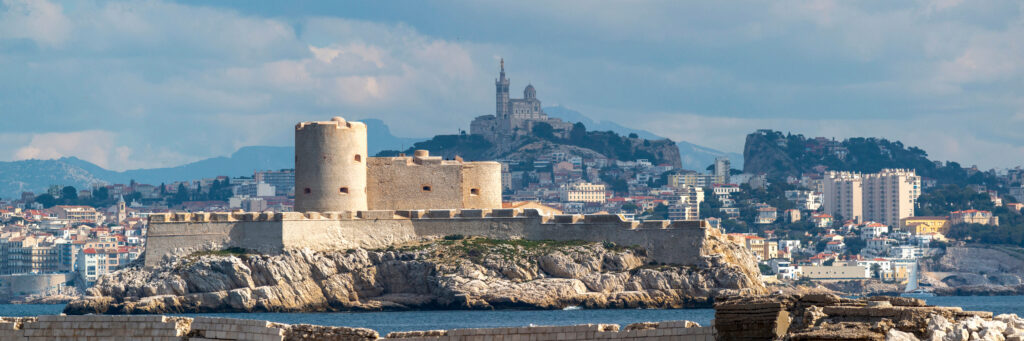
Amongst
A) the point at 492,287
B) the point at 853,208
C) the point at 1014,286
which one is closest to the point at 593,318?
the point at 492,287

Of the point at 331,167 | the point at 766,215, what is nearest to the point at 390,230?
the point at 331,167

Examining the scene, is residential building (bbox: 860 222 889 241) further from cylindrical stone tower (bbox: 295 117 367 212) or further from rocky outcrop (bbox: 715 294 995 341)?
rocky outcrop (bbox: 715 294 995 341)

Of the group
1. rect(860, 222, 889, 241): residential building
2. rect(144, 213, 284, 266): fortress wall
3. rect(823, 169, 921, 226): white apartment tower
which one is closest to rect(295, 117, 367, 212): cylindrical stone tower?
rect(144, 213, 284, 266): fortress wall

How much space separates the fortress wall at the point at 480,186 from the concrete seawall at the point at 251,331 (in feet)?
140

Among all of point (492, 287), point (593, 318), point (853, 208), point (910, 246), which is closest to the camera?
point (593, 318)

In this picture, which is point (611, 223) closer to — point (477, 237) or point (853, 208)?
point (477, 237)

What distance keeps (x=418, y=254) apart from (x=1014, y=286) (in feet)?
225

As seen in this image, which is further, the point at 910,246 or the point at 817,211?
the point at 817,211

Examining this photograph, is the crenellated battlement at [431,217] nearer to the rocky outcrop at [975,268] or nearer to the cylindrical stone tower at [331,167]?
the cylindrical stone tower at [331,167]

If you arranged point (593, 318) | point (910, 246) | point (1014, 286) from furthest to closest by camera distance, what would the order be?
point (910, 246) < point (1014, 286) < point (593, 318)

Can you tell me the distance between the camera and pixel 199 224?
61.3m

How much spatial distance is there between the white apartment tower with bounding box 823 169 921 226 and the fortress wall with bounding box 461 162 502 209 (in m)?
123

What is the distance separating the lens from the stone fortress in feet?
196

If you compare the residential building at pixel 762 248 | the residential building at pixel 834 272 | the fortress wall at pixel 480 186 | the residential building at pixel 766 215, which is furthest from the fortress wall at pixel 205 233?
the residential building at pixel 766 215
